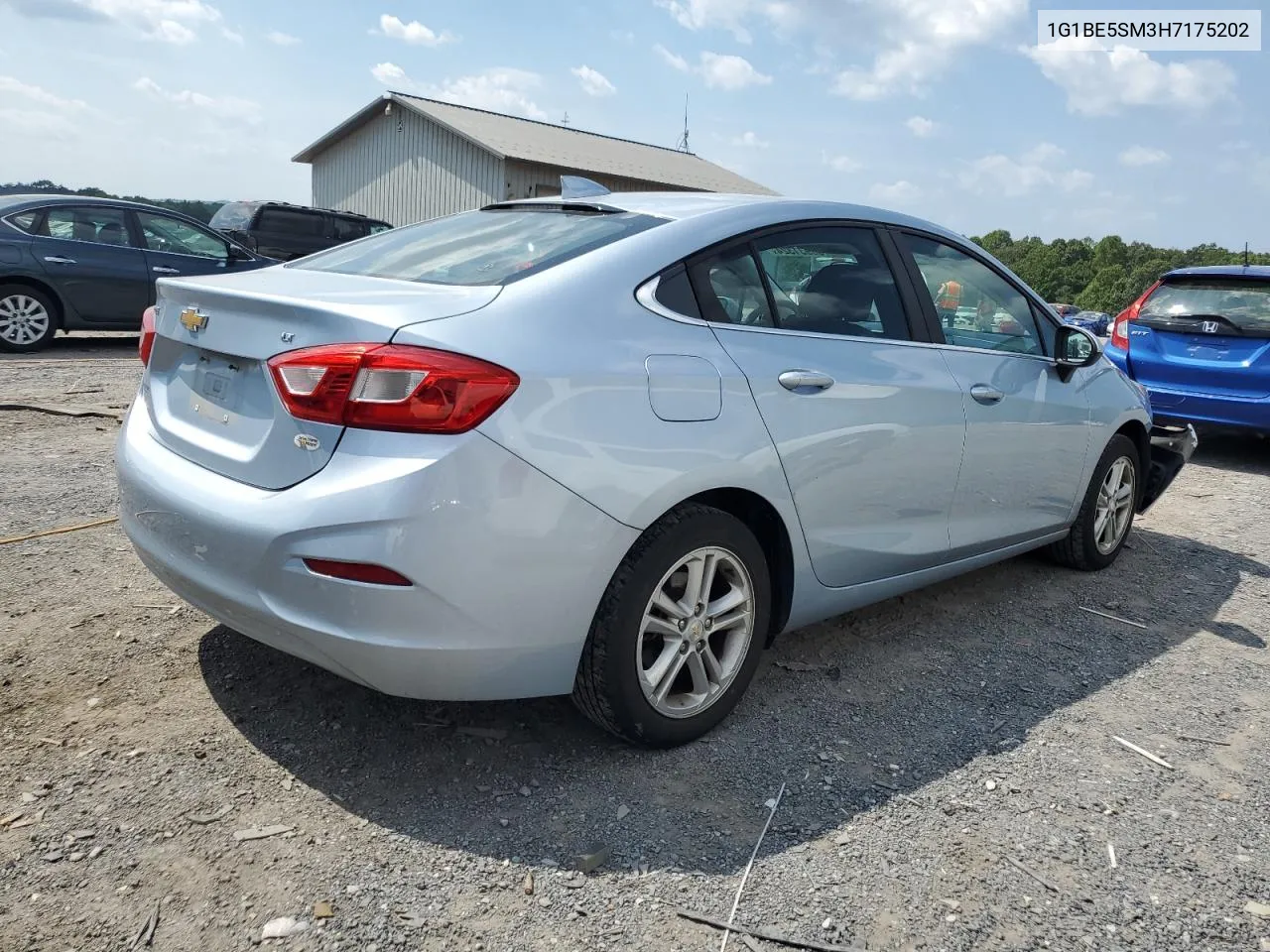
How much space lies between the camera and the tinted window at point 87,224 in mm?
9852

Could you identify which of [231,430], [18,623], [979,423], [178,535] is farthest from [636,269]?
[18,623]

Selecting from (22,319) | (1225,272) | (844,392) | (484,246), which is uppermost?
(1225,272)

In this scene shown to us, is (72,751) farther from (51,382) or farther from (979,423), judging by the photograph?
(51,382)

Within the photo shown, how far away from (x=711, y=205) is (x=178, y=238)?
30.7ft

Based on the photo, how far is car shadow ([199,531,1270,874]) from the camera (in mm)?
2555

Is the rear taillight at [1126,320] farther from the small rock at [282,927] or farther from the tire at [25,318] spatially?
the tire at [25,318]

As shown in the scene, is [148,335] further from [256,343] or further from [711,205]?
[711,205]

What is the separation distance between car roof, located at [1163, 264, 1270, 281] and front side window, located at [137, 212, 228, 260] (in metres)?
9.45

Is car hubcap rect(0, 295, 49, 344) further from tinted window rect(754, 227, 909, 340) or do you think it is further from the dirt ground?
tinted window rect(754, 227, 909, 340)

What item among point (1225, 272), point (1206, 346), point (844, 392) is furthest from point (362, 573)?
point (1225, 272)

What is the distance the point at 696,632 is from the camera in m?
2.87

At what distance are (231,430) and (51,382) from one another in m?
6.49

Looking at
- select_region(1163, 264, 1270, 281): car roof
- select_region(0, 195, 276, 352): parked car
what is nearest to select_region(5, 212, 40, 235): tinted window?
select_region(0, 195, 276, 352): parked car

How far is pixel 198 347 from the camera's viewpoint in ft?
9.05
